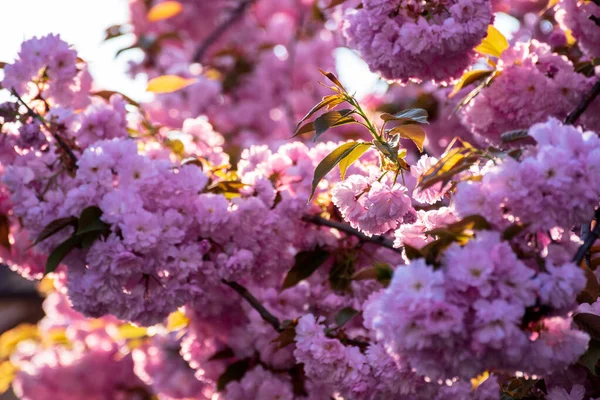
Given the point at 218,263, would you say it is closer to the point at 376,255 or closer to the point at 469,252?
the point at 376,255

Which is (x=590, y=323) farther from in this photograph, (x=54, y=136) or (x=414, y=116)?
(x=54, y=136)

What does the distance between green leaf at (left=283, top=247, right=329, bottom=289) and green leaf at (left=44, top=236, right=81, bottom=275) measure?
0.53 metres

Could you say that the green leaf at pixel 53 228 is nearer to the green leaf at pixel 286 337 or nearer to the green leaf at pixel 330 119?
the green leaf at pixel 286 337

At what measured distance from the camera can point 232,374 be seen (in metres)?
2.10

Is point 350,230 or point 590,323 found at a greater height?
point 590,323

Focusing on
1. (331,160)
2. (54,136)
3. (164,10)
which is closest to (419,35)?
(331,160)

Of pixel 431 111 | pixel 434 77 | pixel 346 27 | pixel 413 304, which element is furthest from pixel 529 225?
pixel 431 111

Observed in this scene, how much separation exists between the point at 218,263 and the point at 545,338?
2.98 feet

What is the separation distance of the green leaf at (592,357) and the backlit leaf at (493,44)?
735mm

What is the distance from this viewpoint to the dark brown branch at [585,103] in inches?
65.9

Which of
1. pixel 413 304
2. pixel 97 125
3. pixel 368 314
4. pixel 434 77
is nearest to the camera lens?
pixel 413 304

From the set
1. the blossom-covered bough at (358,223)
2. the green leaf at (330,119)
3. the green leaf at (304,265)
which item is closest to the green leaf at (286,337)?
the blossom-covered bough at (358,223)

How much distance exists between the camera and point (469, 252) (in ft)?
3.63

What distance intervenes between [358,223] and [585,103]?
1.95ft
